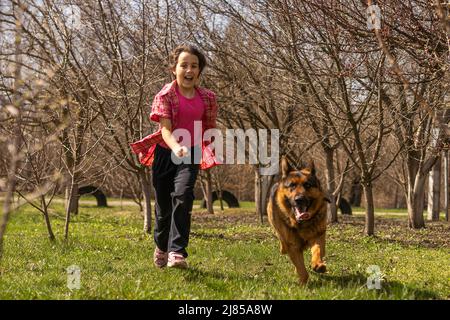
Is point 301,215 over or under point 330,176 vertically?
under

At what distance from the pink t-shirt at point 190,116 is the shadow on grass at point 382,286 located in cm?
177

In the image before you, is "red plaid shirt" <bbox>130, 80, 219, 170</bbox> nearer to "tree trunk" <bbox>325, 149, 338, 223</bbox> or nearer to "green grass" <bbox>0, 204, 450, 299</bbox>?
"green grass" <bbox>0, 204, 450, 299</bbox>

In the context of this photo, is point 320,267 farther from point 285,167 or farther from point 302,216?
point 285,167

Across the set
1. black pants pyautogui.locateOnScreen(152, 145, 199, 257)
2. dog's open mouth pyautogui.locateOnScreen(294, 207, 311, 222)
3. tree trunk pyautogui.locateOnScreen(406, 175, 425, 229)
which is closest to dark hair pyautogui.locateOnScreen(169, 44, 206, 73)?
black pants pyautogui.locateOnScreen(152, 145, 199, 257)

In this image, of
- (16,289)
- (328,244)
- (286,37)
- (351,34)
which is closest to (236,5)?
(286,37)

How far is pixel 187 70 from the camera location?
541 centimetres

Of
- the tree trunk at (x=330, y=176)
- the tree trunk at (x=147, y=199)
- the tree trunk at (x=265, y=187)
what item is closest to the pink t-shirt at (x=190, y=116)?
the tree trunk at (x=147, y=199)

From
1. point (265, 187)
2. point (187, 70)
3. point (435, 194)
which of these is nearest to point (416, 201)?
point (265, 187)

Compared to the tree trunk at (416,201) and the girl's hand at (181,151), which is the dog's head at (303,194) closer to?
the girl's hand at (181,151)

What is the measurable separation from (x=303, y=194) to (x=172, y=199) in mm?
1286

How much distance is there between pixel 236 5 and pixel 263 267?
6488 mm

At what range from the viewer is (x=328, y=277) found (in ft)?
17.7
